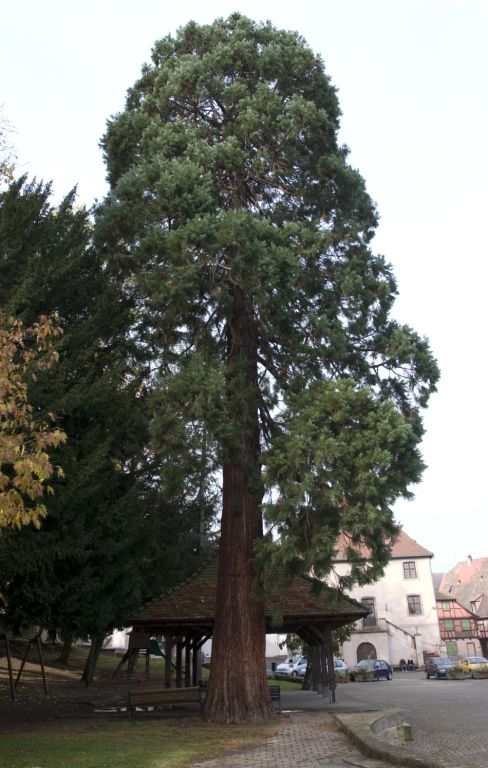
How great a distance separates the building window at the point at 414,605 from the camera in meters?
49.4

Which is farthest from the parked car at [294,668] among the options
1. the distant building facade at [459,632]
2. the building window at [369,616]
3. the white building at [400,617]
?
the distant building facade at [459,632]

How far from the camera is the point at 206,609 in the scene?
17.7 m

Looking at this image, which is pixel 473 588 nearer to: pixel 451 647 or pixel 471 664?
pixel 451 647

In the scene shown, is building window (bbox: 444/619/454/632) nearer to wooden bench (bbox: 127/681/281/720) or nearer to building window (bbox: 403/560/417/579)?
building window (bbox: 403/560/417/579)

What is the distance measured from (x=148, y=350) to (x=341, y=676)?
27.8m

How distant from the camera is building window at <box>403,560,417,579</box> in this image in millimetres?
50469

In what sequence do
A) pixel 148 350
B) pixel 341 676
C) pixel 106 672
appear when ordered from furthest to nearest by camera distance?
1. pixel 341 676
2. pixel 106 672
3. pixel 148 350

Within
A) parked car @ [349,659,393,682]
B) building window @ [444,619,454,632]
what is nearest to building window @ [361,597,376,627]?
building window @ [444,619,454,632]

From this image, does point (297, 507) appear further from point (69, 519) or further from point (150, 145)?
point (150, 145)

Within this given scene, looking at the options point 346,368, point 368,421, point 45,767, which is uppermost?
point 346,368

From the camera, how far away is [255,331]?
16.2m

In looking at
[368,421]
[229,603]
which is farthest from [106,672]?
[368,421]

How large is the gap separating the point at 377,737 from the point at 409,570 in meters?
41.4

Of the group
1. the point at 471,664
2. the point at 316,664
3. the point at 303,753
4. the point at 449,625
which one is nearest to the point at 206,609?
the point at 303,753
